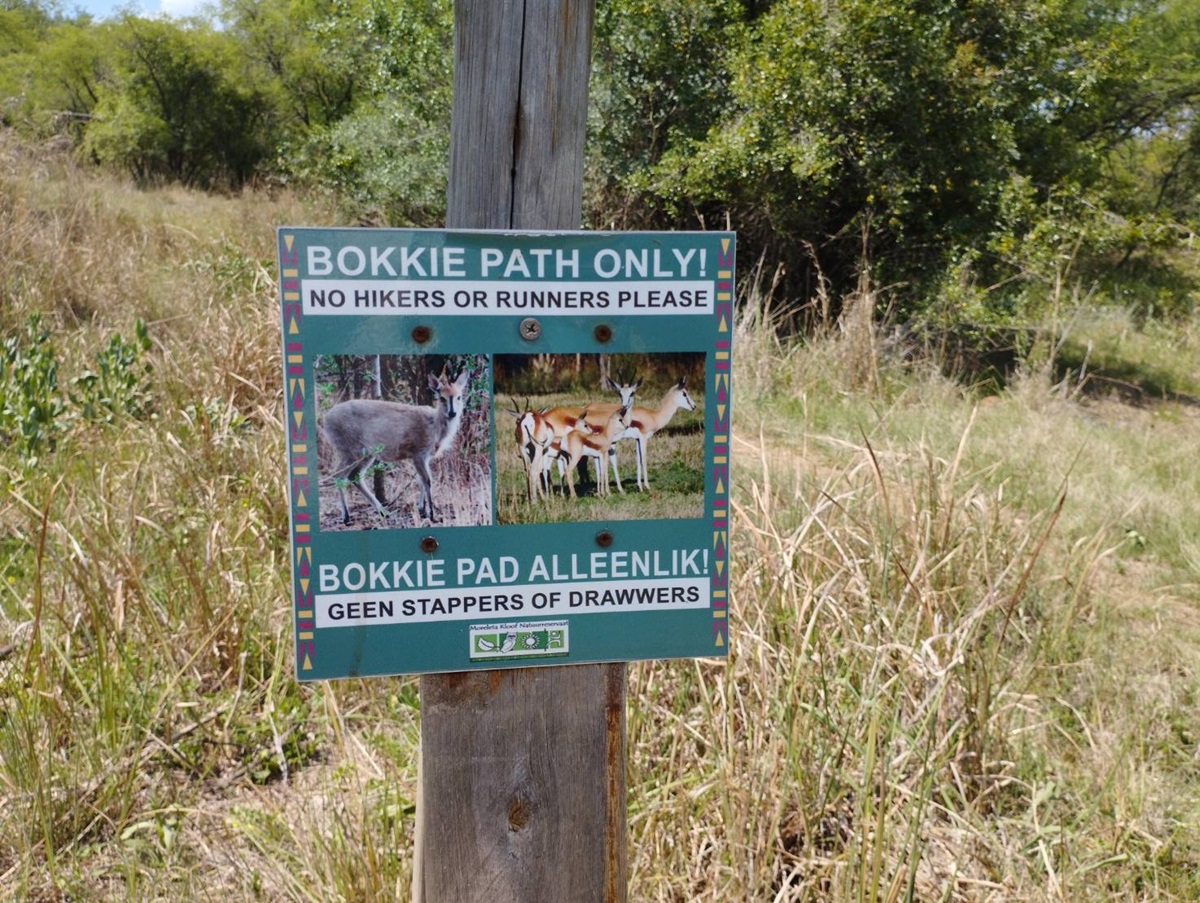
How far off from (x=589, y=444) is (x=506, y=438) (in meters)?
0.11

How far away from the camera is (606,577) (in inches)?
54.8

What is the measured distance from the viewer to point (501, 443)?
4.38 ft

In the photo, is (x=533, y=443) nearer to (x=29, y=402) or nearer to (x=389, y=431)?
(x=389, y=431)

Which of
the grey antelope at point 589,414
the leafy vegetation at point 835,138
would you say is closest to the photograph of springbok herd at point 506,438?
the grey antelope at point 589,414

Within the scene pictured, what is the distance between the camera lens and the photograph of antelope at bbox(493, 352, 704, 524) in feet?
4.39

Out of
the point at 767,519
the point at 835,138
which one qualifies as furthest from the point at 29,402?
the point at 835,138

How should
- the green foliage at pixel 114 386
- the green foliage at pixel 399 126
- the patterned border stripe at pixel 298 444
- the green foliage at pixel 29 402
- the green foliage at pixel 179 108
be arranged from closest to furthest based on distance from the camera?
the patterned border stripe at pixel 298 444, the green foliage at pixel 29 402, the green foliage at pixel 114 386, the green foliage at pixel 399 126, the green foliage at pixel 179 108

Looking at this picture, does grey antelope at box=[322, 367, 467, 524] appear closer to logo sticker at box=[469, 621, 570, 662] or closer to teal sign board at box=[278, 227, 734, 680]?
teal sign board at box=[278, 227, 734, 680]

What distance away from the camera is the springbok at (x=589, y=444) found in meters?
1.35

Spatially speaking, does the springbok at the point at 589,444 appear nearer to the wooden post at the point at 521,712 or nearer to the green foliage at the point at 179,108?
the wooden post at the point at 521,712

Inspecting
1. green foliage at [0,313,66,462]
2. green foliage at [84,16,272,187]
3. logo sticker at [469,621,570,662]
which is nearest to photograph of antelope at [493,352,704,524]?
logo sticker at [469,621,570,662]

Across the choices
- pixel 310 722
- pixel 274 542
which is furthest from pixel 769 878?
pixel 274 542

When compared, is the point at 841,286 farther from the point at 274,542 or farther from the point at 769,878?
the point at 769,878

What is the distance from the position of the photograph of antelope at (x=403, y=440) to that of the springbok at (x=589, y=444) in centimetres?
10
